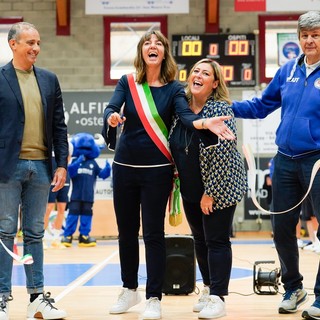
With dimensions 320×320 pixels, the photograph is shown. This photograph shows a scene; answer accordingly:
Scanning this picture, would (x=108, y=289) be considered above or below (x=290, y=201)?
below

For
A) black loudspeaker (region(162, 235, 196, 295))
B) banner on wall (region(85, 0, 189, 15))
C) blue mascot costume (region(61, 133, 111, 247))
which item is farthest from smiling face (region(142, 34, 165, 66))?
banner on wall (region(85, 0, 189, 15))

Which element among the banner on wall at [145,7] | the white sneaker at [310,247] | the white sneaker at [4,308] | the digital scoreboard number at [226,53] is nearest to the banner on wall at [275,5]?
the banner on wall at [145,7]

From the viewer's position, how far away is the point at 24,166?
453 centimetres

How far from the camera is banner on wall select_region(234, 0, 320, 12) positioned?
13.0m

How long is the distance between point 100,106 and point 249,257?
23.6 feet

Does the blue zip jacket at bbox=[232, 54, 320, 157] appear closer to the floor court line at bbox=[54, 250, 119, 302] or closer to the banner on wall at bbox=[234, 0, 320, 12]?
the floor court line at bbox=[54, 250, 119, 302]

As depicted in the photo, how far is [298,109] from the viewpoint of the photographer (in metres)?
4.63

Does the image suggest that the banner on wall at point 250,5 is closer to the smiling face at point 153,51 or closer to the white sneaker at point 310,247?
the white sneaker at point 310,247

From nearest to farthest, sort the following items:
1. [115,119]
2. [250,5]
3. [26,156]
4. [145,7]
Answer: [115,119] < [26,156] < [250,5] < [145,7]

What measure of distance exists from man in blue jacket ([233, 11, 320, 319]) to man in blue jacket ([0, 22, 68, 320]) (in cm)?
135

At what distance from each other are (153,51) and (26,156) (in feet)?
3.48

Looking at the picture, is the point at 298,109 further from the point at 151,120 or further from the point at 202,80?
the point at 151,120

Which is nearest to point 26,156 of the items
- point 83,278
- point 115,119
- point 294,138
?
point 115,119

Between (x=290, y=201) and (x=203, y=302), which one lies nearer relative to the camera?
(x=290, y=201)
